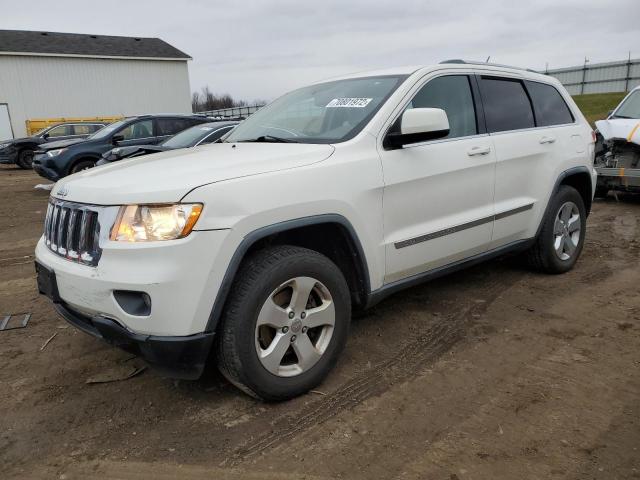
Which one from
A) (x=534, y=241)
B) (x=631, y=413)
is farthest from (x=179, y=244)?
(x=534, y=241)

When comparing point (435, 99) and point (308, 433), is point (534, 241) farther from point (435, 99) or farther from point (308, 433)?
point (308, 433)

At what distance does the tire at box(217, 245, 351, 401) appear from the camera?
2.52 metres

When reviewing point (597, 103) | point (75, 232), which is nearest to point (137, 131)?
point (75, 232)

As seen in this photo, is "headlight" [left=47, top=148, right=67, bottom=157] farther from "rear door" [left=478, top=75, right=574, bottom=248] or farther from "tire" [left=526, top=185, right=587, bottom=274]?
"tire" [left=526, top=185, right=587, bottom=274]

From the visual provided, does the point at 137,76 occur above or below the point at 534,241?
above

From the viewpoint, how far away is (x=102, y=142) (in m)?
11.4

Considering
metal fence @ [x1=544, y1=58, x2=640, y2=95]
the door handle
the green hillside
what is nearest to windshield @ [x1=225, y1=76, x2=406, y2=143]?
the door handle

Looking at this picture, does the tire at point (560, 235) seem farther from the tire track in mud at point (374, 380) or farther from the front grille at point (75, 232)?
the front grille at point (75, 232)

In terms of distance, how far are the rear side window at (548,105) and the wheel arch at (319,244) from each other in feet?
7.88

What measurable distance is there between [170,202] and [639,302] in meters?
3.73

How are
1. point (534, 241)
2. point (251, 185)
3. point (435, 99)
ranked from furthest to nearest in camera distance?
point (534, 241) → point (435, 99) → point (251, 185)

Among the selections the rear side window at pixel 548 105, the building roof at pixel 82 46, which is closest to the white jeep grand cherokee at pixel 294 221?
the rear side window at pixel 548 105

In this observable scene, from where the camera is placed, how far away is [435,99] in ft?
11.8

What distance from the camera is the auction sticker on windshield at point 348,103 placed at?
3385mm
